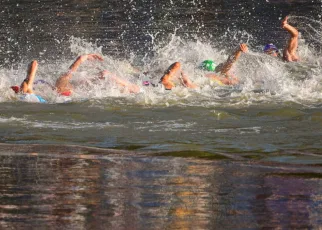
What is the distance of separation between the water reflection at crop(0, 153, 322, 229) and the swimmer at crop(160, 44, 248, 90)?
19.7 ft

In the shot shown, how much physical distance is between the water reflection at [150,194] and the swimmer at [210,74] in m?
6.00

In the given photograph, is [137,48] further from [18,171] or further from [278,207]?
[278,207]

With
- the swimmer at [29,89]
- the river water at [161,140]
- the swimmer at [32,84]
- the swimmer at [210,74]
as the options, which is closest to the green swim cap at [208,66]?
the swimmer at [210,74]

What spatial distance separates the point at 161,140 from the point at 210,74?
5.62 metres

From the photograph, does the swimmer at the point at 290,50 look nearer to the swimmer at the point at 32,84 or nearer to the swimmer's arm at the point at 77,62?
the swimmer at the point at 32,84

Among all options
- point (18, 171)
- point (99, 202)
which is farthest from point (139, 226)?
point (18, 171)

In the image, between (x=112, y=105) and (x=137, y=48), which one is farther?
(x=137, y=48)

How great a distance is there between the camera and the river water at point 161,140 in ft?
18.6

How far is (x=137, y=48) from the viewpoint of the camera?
20641 millimetres

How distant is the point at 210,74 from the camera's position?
15.4m

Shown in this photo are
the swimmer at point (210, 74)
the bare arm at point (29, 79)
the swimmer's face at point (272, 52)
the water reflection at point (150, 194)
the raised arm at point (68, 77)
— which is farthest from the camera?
the swimmer's face at point (272, 52)

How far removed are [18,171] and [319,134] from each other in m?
4.14

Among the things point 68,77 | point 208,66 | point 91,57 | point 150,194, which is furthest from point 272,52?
point 150,194

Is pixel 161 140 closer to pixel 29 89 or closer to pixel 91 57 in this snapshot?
pixel 29 89
